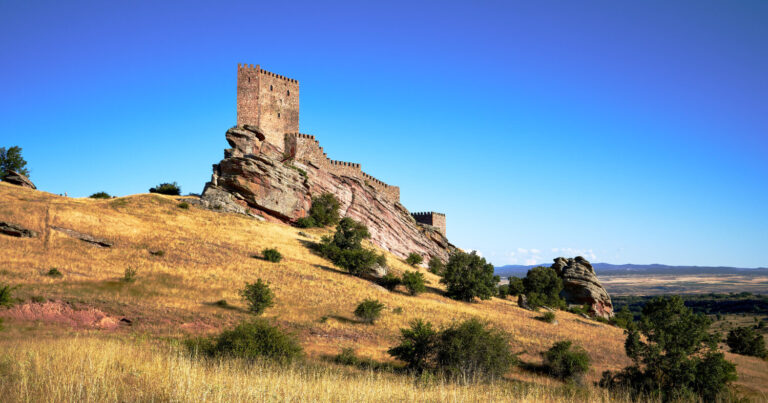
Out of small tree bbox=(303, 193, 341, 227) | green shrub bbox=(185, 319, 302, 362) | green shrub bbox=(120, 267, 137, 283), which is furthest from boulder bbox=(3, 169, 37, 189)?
green shrub bbox=(185, 319, 302, 362)

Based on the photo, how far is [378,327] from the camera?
82.1ft

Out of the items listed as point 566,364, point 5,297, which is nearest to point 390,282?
point 566,364

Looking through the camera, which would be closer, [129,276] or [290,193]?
[129,276]

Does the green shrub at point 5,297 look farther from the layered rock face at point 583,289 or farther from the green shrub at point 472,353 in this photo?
the layered rock face at point 583,289

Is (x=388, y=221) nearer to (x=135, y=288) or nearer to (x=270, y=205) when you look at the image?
(x=270, y=205)

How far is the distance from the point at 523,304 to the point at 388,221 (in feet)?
85.4

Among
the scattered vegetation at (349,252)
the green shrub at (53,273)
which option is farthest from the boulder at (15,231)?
the scattered vegetation at (349,252)

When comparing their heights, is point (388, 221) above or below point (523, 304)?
above

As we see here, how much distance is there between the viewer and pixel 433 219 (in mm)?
75438

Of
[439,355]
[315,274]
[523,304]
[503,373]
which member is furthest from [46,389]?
[523,304]

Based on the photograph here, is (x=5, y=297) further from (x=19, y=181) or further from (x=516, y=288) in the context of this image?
(x=516, y=288)

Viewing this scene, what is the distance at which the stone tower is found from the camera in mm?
56750

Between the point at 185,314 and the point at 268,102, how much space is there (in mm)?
42319

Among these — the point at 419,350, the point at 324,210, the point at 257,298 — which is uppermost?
the point at 324,210
